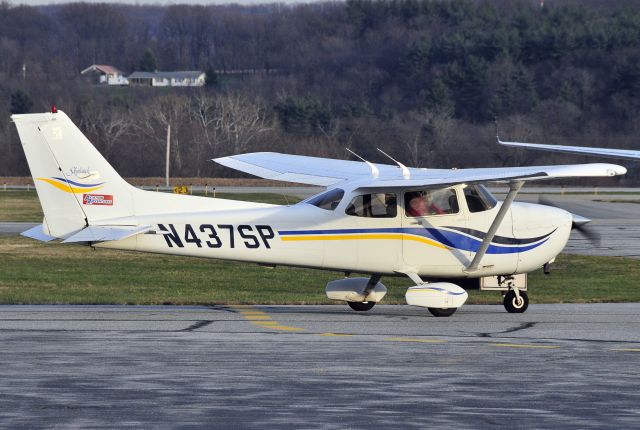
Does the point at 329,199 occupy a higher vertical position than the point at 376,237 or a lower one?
higher

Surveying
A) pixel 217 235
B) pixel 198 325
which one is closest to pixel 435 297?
pixel 217 235

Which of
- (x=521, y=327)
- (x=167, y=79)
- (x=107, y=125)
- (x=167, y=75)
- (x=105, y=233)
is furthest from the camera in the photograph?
(x=167, y=75)

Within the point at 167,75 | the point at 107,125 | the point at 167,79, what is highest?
the point at 167,75

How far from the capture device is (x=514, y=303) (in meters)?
17.5

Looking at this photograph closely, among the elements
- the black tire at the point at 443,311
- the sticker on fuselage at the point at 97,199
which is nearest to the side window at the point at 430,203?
the black tire at the point at 443,311

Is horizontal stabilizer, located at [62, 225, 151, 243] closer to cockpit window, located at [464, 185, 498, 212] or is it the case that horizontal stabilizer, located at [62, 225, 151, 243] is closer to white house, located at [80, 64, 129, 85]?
cockpit window, located at [464, 185, 498, 212]

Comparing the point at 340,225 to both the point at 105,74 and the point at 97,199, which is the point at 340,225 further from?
the point at 105,74

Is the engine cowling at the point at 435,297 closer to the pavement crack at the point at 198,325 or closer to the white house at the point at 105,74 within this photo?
the pavement crack at the point at 198,325

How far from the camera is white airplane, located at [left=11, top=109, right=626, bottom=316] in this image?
627 inches

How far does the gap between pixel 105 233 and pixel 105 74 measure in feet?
525

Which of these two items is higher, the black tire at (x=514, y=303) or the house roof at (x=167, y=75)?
the house roof at (x=167, y=75)

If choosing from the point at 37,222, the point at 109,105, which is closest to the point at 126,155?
the point at 109,105

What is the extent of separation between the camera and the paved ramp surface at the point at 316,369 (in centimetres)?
972

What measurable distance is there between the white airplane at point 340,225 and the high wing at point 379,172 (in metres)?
0.08
